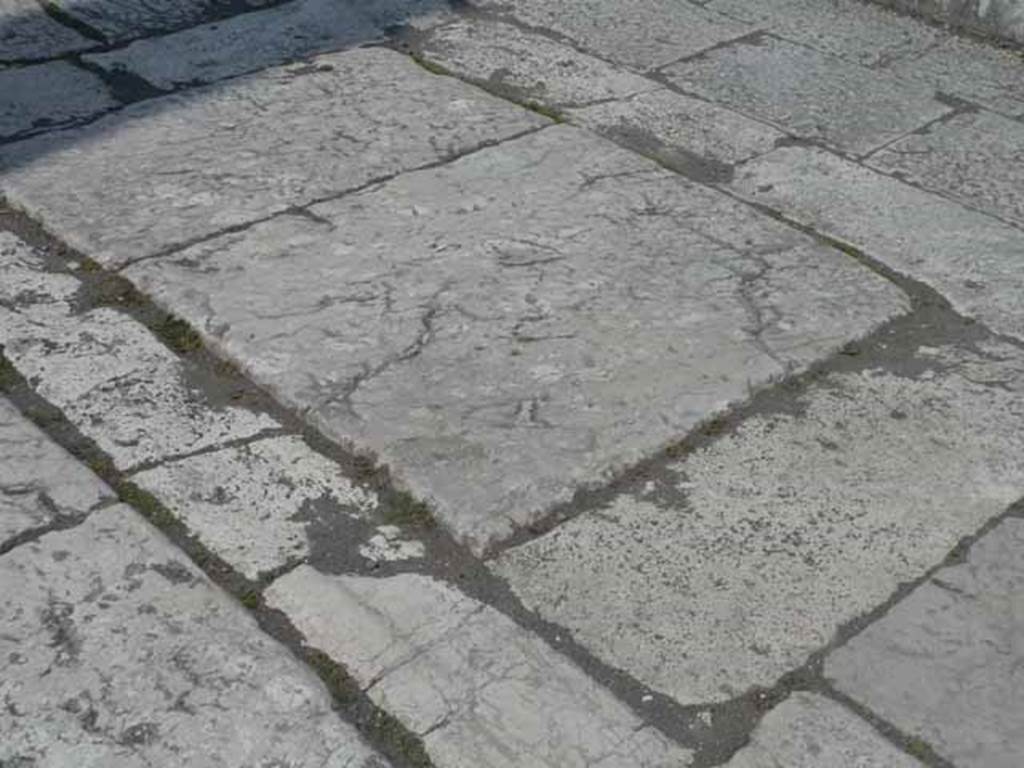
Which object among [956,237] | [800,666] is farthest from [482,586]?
[956,237]

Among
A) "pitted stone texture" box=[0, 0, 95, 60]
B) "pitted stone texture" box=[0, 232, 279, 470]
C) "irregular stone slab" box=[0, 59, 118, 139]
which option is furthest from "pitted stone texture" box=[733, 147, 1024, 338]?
"pitted stone texture" box=[0, 0, 95, 60]

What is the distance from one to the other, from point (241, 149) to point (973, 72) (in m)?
1.91

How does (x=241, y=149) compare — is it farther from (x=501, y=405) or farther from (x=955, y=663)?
(x=955, y=663)

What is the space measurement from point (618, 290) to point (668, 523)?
662 millimetres

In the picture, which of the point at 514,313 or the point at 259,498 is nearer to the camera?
the point at 259,498

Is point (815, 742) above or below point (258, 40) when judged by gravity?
above

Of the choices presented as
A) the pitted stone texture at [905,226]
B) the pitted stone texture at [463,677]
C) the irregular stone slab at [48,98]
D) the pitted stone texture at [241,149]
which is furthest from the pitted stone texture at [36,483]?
the pitted stone texture at [905,226]

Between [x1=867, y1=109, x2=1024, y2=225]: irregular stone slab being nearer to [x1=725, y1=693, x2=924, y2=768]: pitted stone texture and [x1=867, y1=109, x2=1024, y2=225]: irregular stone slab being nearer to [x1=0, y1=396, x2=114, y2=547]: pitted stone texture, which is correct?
[x1=725, y1=693, x2=924, y2=768]: pitted stone texture

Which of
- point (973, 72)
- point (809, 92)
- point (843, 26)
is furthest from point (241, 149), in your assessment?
point (973, 72)

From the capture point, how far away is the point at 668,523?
2.19 metres

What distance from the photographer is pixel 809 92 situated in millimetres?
3643

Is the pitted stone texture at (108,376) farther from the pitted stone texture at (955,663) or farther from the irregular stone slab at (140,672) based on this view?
the pitted stone texture at (955,663)

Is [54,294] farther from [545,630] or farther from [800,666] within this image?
[800,666]

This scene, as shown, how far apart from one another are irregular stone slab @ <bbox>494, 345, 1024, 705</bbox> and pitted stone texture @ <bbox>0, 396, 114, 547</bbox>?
629 mm
